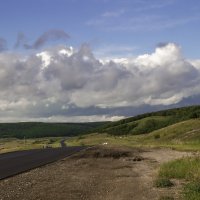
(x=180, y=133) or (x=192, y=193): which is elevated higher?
(x=180, y=133)

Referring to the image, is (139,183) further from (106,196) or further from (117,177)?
(106,196)

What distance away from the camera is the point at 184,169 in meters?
26.7

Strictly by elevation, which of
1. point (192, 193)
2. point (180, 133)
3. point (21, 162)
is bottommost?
point (192, 193)

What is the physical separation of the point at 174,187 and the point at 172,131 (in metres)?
99.5

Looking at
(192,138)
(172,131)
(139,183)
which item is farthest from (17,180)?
(172,131)

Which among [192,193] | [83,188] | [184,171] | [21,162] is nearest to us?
[192,193]

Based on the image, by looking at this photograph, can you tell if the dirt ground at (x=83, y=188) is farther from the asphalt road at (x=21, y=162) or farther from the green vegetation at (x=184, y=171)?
the asphalt road at (x=21, y=162)

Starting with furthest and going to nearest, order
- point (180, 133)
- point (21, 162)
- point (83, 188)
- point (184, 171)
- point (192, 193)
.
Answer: point (180, 133) < point (21, 162) < point (184, 171) < point (83, 188) < point (192, 193)

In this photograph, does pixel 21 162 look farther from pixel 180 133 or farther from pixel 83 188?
pixel 180 133

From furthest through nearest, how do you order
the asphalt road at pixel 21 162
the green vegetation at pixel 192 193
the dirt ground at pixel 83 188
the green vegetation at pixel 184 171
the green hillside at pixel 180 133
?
the green hillside at pixel 180 133
the asphalt road at pixel 21 162
the green vegetation at pixel 184 171
the dirt ground at pixel 83 188
the green vegetation at pixel 192 193

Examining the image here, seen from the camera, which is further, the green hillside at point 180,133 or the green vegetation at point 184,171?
the green hillside at point 180,133

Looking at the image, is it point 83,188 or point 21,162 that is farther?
point 21,162

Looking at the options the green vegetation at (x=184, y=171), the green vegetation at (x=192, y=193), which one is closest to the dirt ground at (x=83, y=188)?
the green vegetation at (x=192, y=193)

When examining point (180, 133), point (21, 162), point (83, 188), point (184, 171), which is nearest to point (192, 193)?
point (83, 188)
